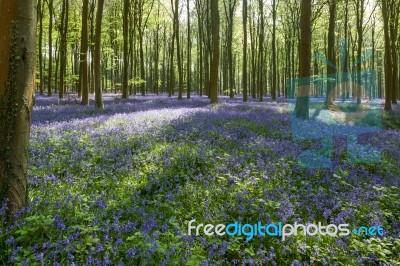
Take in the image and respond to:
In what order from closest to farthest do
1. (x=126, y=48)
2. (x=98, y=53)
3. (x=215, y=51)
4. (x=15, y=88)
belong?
(x=15, y=88), (x=98, y=53), (x=215, y=51), (x=126, y=48)

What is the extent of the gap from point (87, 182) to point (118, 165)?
3.66ft

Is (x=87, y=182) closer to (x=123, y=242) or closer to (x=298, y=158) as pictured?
(x=123, y=242)

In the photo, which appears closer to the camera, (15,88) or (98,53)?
(15,88)

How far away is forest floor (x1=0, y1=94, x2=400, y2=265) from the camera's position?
371cm

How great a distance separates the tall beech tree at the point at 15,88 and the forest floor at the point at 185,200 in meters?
0.53

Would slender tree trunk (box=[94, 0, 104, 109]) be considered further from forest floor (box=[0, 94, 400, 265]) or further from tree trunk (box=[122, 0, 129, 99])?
forest floor (box=[0, 94, 400, 265])

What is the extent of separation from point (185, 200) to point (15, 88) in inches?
121

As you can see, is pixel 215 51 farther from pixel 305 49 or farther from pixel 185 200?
pixel 185 200

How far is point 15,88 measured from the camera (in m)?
3.69

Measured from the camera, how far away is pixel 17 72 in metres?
3.69

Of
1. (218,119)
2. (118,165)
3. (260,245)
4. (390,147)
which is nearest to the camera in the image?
(260,245)

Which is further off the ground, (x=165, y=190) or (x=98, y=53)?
(x=98, y=53)

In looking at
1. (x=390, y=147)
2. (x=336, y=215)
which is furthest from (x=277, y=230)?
(x=390, y=147)

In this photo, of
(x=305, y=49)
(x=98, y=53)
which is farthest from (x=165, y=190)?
(x=98, y=53)
